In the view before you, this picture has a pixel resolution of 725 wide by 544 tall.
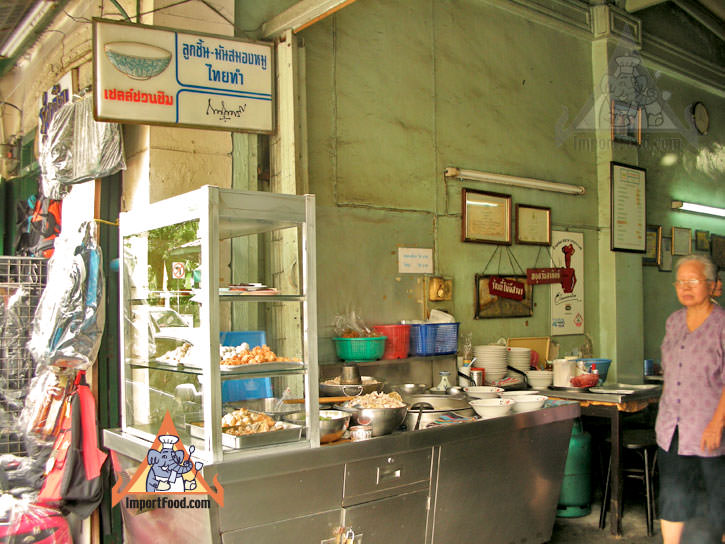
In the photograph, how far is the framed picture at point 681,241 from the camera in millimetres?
8453

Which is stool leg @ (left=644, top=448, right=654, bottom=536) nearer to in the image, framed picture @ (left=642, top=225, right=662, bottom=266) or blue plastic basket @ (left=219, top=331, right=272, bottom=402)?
blue plastic basket @ (left=219, top=331, right=272, bottom=402)

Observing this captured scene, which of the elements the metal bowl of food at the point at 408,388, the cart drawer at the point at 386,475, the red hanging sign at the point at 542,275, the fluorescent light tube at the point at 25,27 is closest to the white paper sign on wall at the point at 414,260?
the metal bowl of food at the point at 408,388

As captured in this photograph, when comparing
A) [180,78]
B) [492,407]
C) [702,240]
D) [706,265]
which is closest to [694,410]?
[706,265]

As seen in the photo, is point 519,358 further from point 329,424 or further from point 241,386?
point 329,424

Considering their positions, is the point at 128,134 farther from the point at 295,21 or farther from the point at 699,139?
the point at 699,139

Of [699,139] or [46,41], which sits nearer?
[46,41]

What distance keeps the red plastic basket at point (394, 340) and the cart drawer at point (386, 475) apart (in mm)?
1404

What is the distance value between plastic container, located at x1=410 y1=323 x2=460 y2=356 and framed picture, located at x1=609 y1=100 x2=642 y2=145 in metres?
3.40

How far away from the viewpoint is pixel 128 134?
438 centimetres

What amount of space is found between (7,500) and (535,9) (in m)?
6.06

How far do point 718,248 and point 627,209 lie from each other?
2761 mm

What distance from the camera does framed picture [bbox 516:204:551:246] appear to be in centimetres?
650

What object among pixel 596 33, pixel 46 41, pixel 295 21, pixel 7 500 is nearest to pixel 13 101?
pixel 46 41

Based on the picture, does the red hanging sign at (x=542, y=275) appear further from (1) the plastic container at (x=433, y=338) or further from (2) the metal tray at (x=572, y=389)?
(1) the plastic container at (x=433, y=338)
